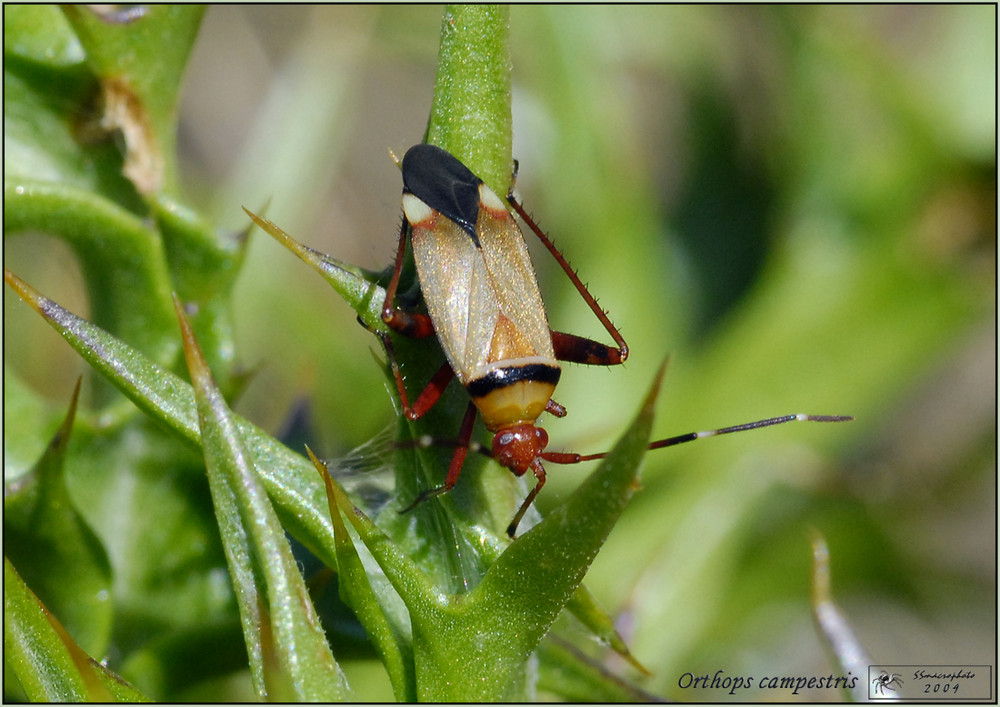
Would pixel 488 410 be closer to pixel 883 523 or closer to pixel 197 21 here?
pixel 197 21

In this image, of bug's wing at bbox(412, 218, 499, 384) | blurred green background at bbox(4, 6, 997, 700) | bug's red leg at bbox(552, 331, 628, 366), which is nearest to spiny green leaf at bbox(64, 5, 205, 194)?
bug's wing at bbox(412, 218, 499, 384)

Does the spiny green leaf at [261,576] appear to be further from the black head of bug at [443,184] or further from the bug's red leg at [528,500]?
the black head of bug at [443,184]

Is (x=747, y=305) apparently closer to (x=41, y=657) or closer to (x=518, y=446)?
(x=518, y=446)

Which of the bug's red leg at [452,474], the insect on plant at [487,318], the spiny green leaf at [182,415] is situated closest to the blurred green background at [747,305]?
the insect on plant at [487,318]

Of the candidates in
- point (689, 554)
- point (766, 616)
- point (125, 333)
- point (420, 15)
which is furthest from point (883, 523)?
point (420, 15)

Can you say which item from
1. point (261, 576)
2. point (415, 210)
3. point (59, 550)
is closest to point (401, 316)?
point (415, 210)

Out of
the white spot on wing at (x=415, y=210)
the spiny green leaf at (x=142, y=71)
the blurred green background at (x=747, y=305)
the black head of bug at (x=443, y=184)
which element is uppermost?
the spiny green leaf at (x=142, y=71)

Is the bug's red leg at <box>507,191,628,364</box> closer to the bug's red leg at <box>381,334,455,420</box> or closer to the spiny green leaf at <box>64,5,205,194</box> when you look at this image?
the bug's red leg at <box>381,334,455,420</box>
